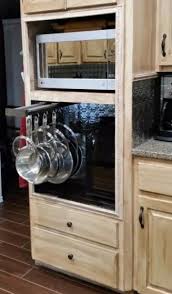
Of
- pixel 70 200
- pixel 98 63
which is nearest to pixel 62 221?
pixel 70 200

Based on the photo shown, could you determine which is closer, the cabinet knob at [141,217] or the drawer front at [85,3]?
the drawer front at [85,3]

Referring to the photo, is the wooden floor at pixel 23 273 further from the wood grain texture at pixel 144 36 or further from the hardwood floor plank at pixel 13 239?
the wood grain texture at pixel 144 36

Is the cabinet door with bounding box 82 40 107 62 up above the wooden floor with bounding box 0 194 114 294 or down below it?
above

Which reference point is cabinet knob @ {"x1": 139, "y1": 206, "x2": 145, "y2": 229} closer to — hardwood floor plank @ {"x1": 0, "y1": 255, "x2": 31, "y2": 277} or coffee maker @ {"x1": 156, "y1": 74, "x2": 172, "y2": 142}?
coffee maker @ {"x1": 156, "y1": 74, "x2": 172, "y2": 142}

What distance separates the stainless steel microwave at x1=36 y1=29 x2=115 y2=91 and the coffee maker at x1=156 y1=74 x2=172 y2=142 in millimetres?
420

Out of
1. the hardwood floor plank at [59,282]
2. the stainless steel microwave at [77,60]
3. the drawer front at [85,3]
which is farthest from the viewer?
the hardwood floor plank at [59,282]

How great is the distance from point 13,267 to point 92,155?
1026mm

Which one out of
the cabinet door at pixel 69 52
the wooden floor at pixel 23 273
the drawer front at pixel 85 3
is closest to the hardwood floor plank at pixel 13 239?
the wooden floor at pixel 23 273

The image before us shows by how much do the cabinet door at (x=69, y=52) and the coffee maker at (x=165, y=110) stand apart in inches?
22.2

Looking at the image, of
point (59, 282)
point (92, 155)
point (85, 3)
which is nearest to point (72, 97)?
point (92, 155)

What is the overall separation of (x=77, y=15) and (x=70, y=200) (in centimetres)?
107

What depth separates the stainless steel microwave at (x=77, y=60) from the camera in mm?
1969

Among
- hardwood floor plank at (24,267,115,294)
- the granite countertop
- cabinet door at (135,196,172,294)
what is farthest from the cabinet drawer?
hardwood floor plank at (24,267,115,294)

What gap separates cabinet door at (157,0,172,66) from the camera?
2.03 metres
